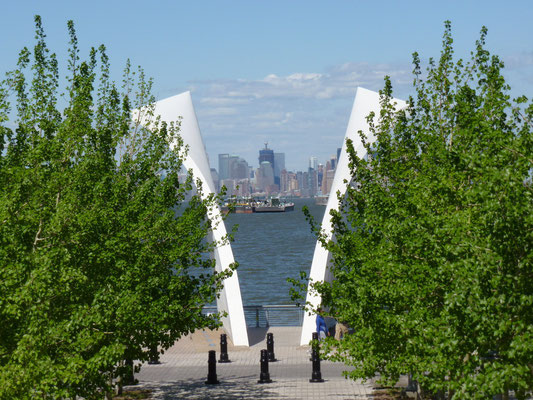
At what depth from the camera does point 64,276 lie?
9.23 metres

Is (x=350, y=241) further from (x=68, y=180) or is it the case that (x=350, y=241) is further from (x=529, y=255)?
(x=529, y=255)

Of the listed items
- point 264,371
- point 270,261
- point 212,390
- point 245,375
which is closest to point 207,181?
point 245,375

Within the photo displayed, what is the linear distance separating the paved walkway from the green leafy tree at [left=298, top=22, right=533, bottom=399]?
16.5 ft

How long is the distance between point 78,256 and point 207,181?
52.8 feet

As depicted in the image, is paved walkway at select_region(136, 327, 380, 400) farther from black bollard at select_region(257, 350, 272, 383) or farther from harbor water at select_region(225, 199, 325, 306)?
harbor water at select_region(225, 199, 325, 306)

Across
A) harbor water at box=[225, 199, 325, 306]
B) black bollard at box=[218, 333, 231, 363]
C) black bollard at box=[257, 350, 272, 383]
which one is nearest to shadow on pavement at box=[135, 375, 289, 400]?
black bollard at box=[257, 350, 272, 383]

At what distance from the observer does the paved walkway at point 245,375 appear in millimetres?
17734

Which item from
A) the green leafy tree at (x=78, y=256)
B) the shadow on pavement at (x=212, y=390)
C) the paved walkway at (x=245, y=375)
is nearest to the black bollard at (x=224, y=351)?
the paved walkway at (x=245, y=375)

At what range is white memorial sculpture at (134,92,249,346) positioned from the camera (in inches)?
1000

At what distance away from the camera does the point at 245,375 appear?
20531mm

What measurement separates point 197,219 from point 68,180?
4.74 meters

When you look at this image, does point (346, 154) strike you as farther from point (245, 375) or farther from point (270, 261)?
point (270, 261)

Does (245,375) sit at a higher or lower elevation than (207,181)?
lower

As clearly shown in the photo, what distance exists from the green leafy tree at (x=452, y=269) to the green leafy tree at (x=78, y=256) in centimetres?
311
